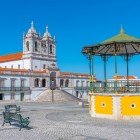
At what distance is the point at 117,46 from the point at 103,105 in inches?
162

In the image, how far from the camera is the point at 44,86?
70.4m

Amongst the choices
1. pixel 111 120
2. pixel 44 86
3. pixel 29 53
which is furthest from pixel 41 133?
pixel 29 53

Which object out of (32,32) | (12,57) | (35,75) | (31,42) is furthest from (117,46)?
(12,57)

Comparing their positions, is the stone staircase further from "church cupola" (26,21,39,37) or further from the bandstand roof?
the bandstand roof

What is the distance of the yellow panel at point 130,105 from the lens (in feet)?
63.9

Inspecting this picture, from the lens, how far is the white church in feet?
202

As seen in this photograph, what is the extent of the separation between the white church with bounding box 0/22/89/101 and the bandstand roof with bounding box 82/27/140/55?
125 ft

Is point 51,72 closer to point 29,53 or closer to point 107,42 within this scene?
point 29,53

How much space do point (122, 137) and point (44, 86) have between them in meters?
57.9

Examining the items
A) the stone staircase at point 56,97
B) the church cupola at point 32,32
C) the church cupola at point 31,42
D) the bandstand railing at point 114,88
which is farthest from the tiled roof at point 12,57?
the bandstand railing at point 114,88

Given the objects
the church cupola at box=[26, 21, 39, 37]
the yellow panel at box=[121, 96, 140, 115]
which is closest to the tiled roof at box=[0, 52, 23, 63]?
the church cupola at box=[26, 21, 39, 37]

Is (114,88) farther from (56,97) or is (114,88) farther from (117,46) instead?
(56,97)

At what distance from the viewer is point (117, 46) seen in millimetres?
21375

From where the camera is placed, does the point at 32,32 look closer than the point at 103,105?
No
